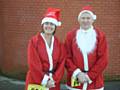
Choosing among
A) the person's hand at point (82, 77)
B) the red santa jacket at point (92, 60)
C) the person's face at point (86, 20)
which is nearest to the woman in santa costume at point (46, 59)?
the red santa jacket at point (92, 60)

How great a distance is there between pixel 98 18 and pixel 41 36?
383 centimetres

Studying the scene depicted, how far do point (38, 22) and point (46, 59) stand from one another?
3.85m

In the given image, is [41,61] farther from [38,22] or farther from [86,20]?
[38,22]

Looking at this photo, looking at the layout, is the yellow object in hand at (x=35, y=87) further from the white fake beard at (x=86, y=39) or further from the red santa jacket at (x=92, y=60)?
the white fake beard at (x=86, y=39)

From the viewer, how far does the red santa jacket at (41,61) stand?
192 inches

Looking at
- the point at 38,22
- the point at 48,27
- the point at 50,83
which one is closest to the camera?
the point at 50,83

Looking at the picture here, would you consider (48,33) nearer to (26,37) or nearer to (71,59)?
(71,59)

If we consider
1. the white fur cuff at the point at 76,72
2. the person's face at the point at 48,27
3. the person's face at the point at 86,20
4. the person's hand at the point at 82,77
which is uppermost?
the person's face at the point at 86,20

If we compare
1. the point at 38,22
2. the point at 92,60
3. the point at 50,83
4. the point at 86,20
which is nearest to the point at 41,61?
the point at 50,83

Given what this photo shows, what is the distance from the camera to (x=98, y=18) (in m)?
8.63

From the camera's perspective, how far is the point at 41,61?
4.95 m

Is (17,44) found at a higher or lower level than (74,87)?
higher

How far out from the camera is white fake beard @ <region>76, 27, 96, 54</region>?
507 cm

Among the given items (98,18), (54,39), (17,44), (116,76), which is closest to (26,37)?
(17,44)
